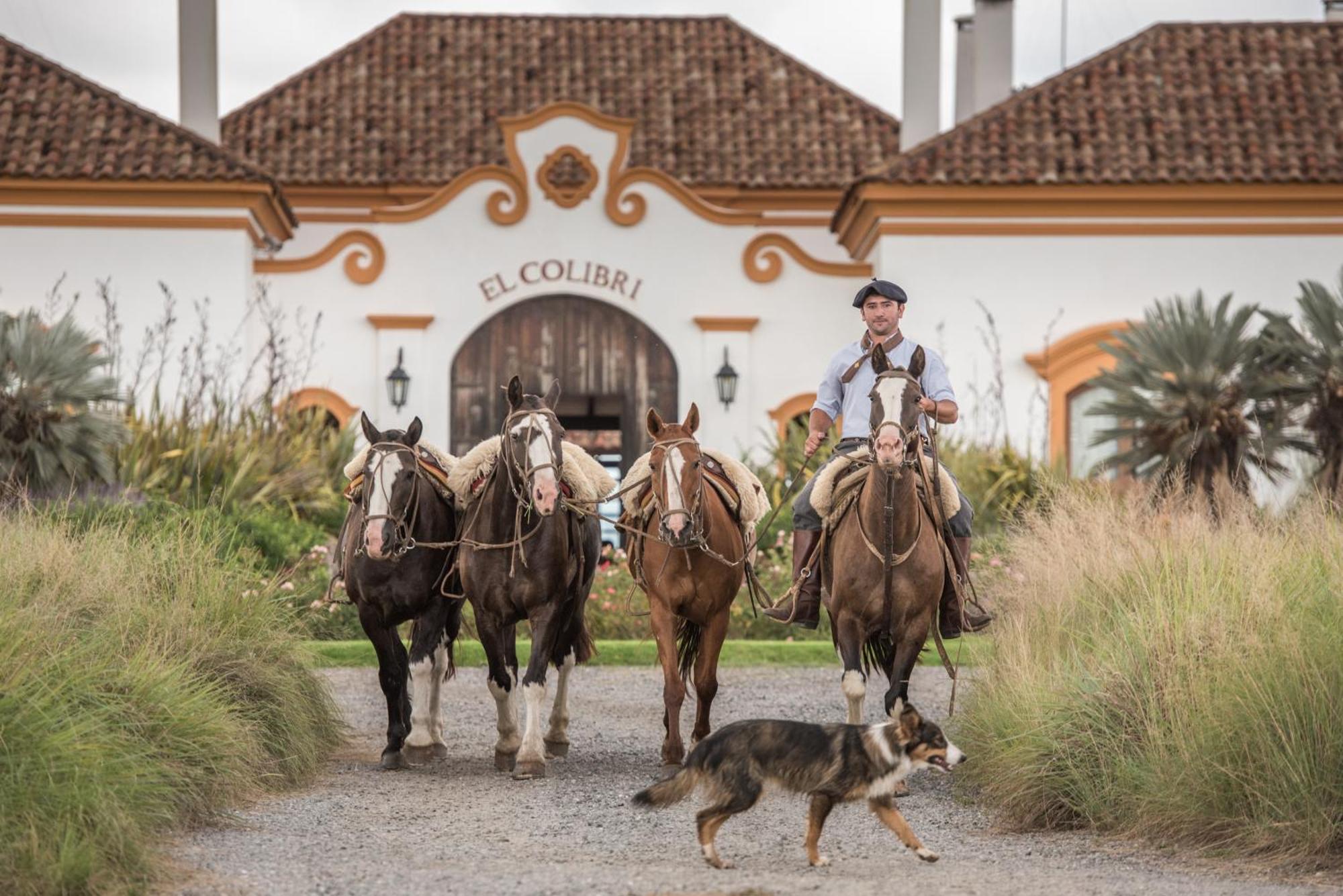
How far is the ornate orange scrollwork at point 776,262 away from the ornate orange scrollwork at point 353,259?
5.09 meters

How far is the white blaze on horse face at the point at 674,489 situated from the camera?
9.47 meters

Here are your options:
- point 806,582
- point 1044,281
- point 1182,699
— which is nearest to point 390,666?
point 806,582

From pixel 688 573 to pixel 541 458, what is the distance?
1150mm

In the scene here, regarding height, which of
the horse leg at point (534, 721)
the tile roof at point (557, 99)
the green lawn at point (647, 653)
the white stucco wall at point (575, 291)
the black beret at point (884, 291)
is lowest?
the green lawn at point (647, 653)

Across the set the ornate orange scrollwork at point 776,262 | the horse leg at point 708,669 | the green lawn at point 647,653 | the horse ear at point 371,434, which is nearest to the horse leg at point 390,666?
the horse ear at point 371,434

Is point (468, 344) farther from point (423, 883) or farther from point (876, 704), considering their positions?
point (423, 883)

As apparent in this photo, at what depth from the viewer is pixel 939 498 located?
9828 millimetres

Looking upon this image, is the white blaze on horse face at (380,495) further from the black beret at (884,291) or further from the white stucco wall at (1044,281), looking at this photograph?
the white stucco wall at (1044,281)

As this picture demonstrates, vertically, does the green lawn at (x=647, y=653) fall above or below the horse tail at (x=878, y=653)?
below

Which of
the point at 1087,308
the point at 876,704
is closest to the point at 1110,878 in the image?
the point at 876,704

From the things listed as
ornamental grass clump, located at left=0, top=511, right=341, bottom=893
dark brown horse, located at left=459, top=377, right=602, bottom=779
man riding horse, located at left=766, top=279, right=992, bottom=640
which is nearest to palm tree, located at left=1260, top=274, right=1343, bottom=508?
man riding horse, located at left=766, top=279, right=992, bottom=640

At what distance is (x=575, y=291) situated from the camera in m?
25.9

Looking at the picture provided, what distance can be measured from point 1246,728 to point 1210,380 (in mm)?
11417

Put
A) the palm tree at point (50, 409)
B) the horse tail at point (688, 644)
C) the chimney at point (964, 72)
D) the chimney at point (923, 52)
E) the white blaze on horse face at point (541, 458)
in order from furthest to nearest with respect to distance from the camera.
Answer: the chimney at point (964, 72) → the chimney at point (923, 52) → the palm tree at point (50, 409) → the horse tail at point (688, 644) → the white blaze on horse face at point (541, 458)
